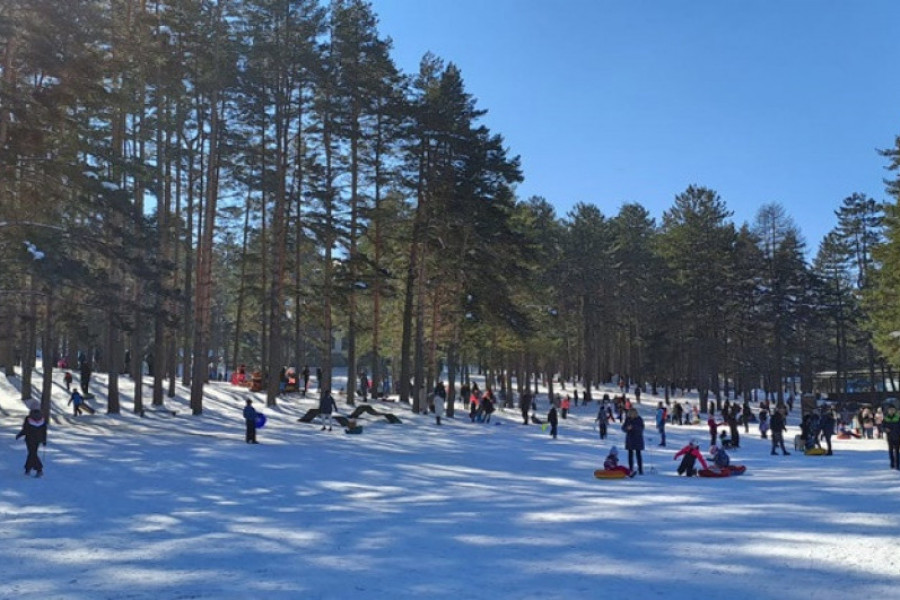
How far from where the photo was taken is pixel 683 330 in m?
50.9

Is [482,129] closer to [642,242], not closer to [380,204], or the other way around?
[380,204]

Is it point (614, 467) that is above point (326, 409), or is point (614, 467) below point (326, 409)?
below

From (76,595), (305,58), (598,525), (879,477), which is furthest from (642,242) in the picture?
(76,595)

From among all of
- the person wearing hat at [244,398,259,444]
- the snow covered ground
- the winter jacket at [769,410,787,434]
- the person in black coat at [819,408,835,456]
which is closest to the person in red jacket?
the snow covered ground

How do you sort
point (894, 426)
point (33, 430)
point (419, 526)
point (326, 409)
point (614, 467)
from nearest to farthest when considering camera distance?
point (419, 526) → point (33, 430) → point (894, 426) → point (614, 467) → point (326, 409)

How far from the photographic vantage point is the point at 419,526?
10.1 meters

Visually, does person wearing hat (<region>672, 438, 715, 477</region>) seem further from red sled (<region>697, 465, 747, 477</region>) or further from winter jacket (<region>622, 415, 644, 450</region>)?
winter jacket (<region>622, 415, 644, 450</region>)

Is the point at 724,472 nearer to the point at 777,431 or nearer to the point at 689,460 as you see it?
the point at 689,460

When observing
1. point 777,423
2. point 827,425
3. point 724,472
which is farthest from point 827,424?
point 724,472

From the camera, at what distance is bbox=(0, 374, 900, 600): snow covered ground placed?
7223 millimetres

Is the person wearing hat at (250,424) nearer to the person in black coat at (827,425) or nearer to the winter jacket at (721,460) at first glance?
the winter jacket at (721,460)

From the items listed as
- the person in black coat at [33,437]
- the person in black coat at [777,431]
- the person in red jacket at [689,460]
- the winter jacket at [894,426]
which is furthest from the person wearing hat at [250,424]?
the winter jacket at [894,426]

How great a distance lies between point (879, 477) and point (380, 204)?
23110 mm

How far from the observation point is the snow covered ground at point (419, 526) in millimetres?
7223
